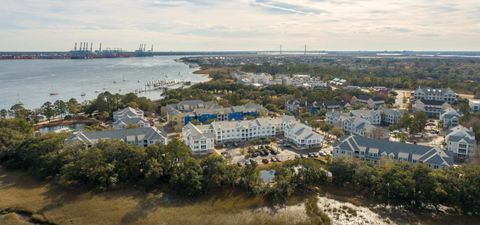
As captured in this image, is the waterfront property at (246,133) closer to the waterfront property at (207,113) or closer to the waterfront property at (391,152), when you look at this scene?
the waterfront property at (391,152)

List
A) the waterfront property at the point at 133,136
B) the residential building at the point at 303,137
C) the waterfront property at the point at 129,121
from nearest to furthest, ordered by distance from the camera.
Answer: the waterfront property at the point at 133,136 < the residential building at the point at 303,137 < the waterfront property at the point at 129,121

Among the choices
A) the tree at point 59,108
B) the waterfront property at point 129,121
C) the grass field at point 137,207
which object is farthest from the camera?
the tree at point 59,108

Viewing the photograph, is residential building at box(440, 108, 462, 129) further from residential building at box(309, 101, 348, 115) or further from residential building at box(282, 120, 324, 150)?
residential building at box(282, 120, 324, 150)

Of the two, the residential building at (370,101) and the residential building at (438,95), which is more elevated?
the residential building at (438,95)

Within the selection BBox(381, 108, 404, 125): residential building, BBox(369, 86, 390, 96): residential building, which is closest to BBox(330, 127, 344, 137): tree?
A: BBox(381, 108, 404, 125): residential building

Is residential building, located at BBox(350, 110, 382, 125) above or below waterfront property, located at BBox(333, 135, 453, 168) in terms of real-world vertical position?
above

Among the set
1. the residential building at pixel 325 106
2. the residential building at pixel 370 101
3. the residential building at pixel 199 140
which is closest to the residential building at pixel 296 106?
the residential building at pixel 325 106

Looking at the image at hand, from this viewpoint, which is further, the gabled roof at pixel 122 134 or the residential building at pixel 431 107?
the residential building at pixel 431 107

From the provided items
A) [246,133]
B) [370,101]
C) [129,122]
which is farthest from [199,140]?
[370,101]
